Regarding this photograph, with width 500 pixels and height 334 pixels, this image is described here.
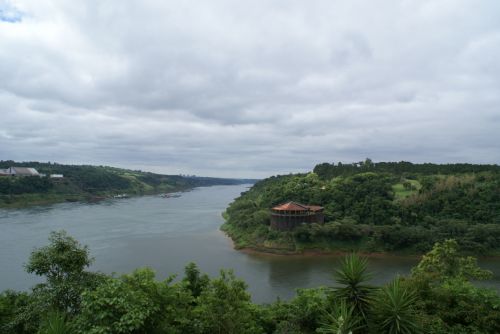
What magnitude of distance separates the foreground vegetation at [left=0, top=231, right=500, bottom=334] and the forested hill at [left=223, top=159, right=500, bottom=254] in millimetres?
31472

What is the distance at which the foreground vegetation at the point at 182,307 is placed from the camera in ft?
28.0

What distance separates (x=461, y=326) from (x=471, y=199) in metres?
45.7

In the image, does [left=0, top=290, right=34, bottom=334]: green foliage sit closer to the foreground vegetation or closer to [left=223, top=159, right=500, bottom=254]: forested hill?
the foreground vegetation

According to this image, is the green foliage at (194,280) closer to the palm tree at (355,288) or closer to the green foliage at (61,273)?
the green foliage at (61,273)

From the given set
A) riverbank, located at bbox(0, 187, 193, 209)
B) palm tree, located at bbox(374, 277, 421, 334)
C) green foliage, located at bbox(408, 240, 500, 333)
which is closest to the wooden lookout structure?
green foliage, located at bbox(408, 240, 500, 333)

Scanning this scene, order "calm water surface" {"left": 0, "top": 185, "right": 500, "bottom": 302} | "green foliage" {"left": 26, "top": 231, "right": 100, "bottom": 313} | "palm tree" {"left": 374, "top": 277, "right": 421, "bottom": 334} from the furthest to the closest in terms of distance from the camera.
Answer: "calm water surface" {"left": 0, "top": 185, "right": 500, "bottom": 302} < "green foliage" {"left": 26, "top": 231, "right": 100, "bottom": 313} < "palm tree" {"left": 374, "top": 277, "right": 421, "bottom": 334}

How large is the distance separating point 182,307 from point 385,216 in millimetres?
42843

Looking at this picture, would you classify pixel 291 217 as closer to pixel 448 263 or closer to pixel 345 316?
pixel 448 263

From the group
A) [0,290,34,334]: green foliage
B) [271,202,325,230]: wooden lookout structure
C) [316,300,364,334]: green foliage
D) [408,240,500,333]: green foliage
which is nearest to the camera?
[316,300,364,334]: green foliage

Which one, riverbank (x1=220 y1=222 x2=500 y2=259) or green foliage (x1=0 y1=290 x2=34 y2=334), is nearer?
green foliage (x1=0 y1=290 x2=34 y2=334)

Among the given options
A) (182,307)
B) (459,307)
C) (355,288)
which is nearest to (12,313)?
(182,307)

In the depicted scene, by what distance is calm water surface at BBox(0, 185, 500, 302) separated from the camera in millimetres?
32719

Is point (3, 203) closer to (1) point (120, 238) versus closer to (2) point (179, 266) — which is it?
(1) point (120, 238)

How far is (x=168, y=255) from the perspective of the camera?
41688 millimetres
